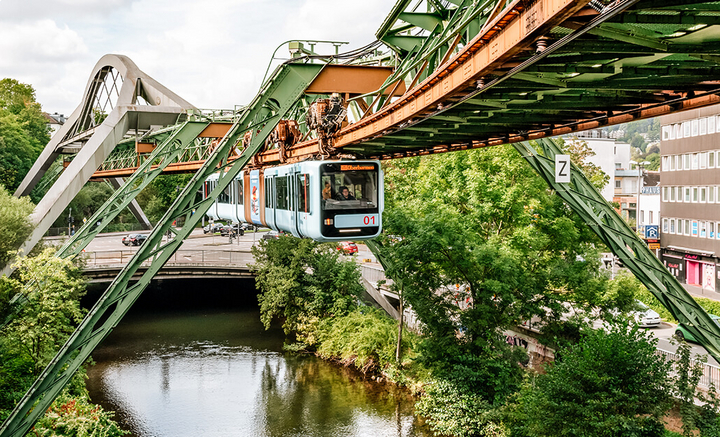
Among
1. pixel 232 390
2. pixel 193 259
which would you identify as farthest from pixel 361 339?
pixel 193 259

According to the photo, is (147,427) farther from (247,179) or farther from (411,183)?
(411,183)

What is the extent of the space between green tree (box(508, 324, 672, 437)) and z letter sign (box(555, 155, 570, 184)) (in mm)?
4132

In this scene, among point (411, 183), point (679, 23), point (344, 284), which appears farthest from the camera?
point (344, 284)

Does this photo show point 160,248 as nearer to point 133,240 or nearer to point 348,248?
point 348,248

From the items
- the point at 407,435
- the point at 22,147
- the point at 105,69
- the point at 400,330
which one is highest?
the point at 105,69

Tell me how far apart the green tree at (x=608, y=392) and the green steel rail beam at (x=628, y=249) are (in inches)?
105

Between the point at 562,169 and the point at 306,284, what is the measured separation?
16.7m

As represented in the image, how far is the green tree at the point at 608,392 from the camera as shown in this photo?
1301cm

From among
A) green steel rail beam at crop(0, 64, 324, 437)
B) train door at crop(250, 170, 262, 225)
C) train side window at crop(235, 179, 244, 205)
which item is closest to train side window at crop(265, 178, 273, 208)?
train door at crop(250, 170, 262, 225)

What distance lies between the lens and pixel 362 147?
51.5ft

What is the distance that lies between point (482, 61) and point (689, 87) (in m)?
2.95

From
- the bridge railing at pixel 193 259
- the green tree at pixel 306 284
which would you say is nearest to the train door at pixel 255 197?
the green tree at pixel 306 284

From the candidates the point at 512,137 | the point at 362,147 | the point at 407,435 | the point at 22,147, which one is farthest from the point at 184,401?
the point at 22,147

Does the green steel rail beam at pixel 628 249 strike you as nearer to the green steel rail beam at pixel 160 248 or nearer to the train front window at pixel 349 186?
the train front window at pixel 349 186
